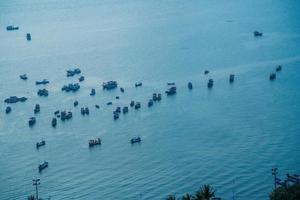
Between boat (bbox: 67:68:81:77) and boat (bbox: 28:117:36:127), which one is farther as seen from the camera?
boat (bbox: 67:68:81:77)

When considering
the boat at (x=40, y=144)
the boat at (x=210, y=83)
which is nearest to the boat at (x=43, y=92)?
the boat at (x=40, y=144)

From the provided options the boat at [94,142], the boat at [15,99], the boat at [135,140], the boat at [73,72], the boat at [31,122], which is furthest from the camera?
the boat at [73,72]

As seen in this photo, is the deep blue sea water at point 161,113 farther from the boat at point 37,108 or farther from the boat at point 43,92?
the boat at point 37,108

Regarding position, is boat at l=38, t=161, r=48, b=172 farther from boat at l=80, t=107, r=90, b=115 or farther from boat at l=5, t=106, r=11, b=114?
boat at l=5, t=106, r=11, b=114

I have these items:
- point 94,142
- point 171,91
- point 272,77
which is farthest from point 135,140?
point 272,77

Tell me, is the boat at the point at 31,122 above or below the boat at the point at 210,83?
below

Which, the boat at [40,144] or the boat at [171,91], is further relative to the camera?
the boat at [171,91]

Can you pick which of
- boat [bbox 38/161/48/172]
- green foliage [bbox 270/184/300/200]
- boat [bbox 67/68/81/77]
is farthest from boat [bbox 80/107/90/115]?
green foliage [bbox 270/184/300/200]

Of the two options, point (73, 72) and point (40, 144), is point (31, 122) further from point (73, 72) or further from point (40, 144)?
point (73, 72)
